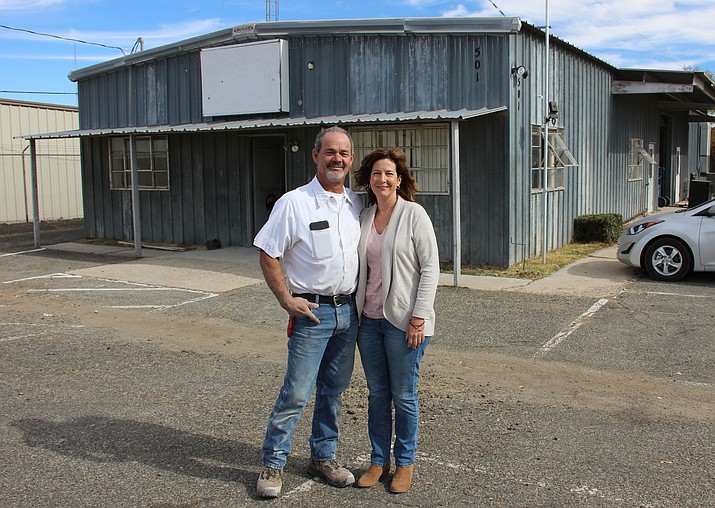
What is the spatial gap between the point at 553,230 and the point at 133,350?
8.74 metres

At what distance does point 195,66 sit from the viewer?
1477cm

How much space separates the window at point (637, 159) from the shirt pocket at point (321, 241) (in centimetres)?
1674

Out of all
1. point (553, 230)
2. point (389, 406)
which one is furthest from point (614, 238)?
point (389, 406)

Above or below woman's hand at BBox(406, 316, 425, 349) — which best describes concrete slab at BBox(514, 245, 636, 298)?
below

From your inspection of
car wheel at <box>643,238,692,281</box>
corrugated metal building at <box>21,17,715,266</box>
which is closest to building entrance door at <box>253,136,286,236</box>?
corrugated metal building at <box>21,17,715,266</box>

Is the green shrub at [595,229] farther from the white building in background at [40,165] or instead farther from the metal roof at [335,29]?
the white building in background at [40,165]

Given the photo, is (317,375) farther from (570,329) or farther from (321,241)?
(570,329)

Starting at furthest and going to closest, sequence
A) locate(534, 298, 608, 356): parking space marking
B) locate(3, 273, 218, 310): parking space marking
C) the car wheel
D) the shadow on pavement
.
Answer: the car wheel → locate(3, 273, 218, 310): parking space marking → locate(534, 298, 608, 356): parking space marking → the shadow on pavement

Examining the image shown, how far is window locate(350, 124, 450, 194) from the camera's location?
11.9 m

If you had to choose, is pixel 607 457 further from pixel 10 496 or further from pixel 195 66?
pixel 195 66

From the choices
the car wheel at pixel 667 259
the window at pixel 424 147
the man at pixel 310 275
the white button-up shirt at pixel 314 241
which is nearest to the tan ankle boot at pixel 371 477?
the man at pixel 310 275

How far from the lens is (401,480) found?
154 inches

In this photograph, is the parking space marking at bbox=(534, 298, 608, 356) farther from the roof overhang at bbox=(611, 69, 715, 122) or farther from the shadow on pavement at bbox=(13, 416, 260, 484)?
the roof overhang at bbox=(611, 69, 715, 122)

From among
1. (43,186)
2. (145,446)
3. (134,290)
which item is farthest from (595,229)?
(43,186)
